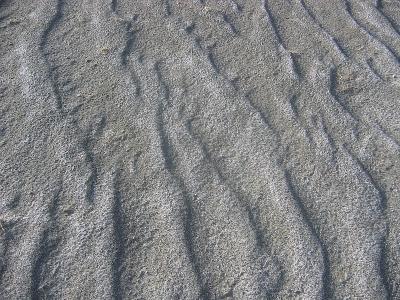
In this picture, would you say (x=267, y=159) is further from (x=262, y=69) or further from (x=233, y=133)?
(x=262, y=69)

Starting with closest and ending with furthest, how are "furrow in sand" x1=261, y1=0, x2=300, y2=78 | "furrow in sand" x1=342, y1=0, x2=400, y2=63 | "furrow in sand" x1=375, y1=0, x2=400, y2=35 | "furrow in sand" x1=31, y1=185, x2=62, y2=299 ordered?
1. "furrow in sand" x1=31, y1=185, x2=62, y2=299
2. "furrow in sand" x1=261, y1=0, x2=300, y2=78
3. "furrow in sand" x1=342, y1=0, x2=400, y2=63
4. "furrow in sand" x1=375, y1=0, x2=400, y2=35

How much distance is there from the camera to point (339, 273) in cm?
176

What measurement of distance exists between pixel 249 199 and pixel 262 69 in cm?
77

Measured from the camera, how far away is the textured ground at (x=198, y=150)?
1.76 metres

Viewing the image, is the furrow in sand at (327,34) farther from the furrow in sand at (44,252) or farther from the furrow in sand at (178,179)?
the furrow in sand at (44,252)

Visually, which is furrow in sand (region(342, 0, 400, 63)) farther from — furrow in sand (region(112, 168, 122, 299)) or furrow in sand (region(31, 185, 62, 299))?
furrow in sand (region(31, 185, 62, 299))

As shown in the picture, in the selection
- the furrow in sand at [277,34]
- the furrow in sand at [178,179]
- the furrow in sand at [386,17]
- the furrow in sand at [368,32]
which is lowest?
the furrow in sand at [386,17]

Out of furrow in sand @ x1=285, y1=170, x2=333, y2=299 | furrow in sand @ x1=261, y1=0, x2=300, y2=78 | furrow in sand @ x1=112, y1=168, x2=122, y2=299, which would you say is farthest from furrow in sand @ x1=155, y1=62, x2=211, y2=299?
furrow in sand @ x1=261, y1=0, x2=300, y2=78

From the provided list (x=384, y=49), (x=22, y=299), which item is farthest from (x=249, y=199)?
(x=384, y=49)

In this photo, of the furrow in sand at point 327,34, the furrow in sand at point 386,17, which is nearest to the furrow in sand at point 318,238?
the furrow in sand at point 327,34

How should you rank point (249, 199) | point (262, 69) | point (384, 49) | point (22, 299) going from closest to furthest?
point (22, 299), point (249, 199), point (262, 69), point (384, 49)

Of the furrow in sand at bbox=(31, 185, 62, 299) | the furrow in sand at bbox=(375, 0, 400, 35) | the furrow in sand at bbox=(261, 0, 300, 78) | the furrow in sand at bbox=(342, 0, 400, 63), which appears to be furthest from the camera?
the furrow in sand at bbox=(375, 0, 400, 35)

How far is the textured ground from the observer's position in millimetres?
1758

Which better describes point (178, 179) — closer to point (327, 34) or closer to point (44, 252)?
point (44, 252)
